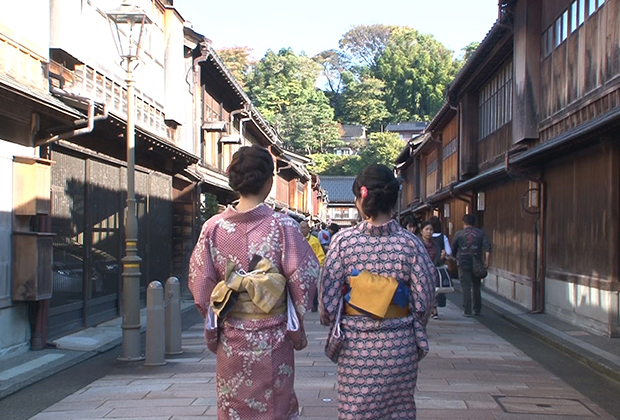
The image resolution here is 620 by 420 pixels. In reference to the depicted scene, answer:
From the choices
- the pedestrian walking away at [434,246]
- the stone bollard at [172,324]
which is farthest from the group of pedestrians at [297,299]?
the pedestrian walking away at [434,246]

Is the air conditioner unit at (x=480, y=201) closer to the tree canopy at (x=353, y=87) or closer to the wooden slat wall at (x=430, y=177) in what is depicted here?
the wooden slat wall at (x=430, y=177)

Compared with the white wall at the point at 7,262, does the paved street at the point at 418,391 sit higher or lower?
lower

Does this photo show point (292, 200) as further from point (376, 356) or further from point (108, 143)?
point (376, 356)

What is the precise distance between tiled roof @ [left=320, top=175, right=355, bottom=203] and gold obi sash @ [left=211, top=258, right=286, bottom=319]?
6779cm

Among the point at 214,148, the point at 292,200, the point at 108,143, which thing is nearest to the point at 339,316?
the point at 108,143

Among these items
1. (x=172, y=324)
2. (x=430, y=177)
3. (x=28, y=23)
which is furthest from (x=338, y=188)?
(x=172, y=324)

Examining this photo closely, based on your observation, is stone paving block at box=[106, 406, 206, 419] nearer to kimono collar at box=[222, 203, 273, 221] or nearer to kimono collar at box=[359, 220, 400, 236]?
kimono collar at box=[222, 203, 273, 221]

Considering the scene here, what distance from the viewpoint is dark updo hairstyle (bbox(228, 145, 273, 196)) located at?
13.8 ft

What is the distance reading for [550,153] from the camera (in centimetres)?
1306

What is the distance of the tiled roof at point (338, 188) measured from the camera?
72.9m

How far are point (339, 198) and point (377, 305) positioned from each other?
7183 cm

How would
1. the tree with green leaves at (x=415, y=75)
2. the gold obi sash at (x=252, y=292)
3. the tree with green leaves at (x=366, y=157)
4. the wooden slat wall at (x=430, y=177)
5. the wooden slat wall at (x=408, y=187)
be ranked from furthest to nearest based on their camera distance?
the tree with green leaves at (x=415, y=75)
the tree with green leaves at (x=366, y=157)
the wooden slat wall at (x=408, y=187)
the wooden slat wall at (x=430, y=177)
the gold obi sash at (x=252, y=292)

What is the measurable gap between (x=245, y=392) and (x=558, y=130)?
37.0 feet

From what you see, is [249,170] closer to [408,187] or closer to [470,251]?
[470,251]
